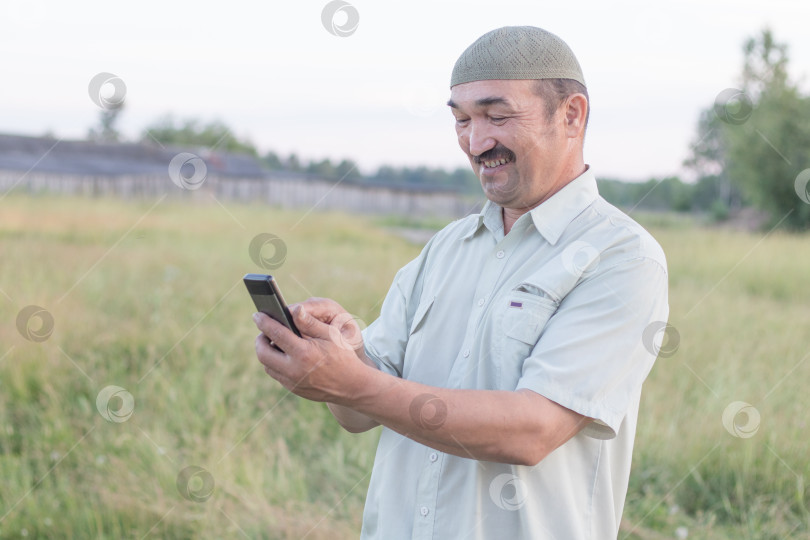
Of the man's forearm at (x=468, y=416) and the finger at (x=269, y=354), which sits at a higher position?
the finger at (x=269, y=354)

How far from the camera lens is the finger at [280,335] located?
1.38m

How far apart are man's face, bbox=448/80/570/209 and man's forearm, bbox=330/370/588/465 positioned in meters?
0.54

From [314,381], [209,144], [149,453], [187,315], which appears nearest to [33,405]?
[149,453]

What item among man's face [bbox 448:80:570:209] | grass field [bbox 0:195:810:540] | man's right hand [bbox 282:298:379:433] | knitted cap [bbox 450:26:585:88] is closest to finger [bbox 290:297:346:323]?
man's right hand [bbox 282:298:379:433]

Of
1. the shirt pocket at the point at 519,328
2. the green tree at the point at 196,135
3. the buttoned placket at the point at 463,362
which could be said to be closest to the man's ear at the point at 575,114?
the buttoned placket at the point at 463,362

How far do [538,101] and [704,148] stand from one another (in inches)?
2004

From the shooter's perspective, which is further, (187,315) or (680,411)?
(187,315)

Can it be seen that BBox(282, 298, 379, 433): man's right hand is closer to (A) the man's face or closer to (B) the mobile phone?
(B) the mobile phone

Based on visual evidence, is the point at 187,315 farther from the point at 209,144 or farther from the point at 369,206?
the point at 209,144

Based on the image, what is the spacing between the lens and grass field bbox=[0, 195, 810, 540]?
3.45 m

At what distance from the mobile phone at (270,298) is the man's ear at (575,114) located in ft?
2.65

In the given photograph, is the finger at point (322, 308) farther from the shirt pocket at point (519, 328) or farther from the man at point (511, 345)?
the shirt pocket at point (519, 328)

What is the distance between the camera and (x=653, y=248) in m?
1.56

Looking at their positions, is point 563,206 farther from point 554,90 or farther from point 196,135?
point 196,135
